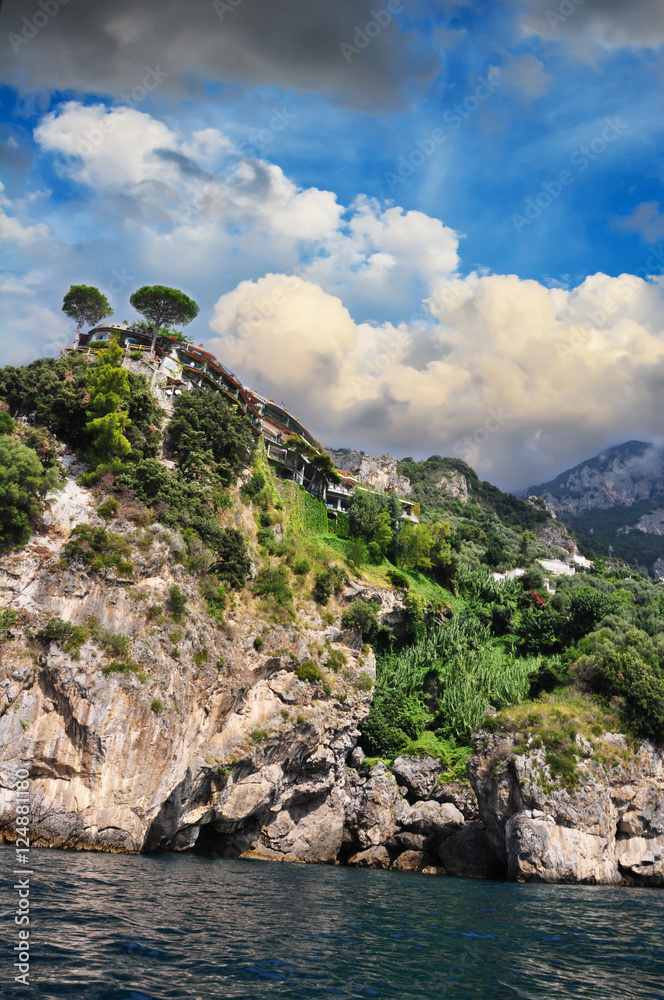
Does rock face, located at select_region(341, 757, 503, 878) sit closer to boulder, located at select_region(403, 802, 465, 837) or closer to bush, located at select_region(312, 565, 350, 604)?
boulder, located at select_region(403, 802, 465, 837)

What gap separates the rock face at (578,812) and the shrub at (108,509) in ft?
98.3

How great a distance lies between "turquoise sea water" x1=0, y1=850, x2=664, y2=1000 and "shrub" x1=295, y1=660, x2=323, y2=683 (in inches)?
687

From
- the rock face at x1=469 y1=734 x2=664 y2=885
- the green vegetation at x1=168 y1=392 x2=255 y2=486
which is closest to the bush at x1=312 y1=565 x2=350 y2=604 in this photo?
the green vegetation at x1=168 y1=392 x2=255 y2=486

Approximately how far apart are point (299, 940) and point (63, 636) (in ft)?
71.5

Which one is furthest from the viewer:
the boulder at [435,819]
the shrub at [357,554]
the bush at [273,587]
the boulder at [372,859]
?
the shrub at [357,554]

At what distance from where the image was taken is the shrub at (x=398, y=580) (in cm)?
6188

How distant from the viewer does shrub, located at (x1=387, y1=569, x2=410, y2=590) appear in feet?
203

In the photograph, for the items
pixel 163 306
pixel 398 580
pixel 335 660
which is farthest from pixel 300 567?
pixel 163 306

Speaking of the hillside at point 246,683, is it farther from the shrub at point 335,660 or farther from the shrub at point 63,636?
the shrub at point 335,660

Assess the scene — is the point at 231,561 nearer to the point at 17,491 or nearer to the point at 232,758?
the point at 232,758

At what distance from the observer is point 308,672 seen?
144 ft

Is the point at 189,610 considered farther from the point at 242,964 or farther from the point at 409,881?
the point at 242,964

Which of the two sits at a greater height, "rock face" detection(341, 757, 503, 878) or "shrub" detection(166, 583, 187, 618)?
"shrub" detection(166, 583, 187, 618)

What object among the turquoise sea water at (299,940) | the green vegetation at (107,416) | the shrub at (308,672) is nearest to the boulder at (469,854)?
the shrub at (308,672)
